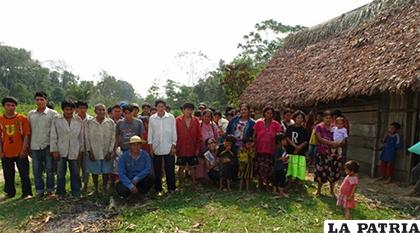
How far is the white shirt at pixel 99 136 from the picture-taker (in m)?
6.33

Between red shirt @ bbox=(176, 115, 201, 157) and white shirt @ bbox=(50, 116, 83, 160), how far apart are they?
1.60 meters

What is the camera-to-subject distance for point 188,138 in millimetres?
6539

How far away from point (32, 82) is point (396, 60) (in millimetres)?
65589

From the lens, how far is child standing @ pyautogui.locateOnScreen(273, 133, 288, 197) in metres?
6.15

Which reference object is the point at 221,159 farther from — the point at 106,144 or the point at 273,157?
the point at 106,144

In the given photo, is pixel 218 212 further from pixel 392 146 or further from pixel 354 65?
pixel 354 65

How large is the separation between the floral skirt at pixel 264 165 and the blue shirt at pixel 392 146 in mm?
3037

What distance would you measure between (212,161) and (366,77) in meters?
3.62

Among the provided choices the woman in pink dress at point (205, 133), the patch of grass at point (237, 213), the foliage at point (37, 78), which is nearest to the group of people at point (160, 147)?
the woman in pink dress at point (205, 133)

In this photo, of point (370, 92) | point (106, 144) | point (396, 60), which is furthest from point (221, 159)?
point (396, 60)

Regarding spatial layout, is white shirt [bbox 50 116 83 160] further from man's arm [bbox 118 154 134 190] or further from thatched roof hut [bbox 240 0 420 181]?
thatched roof hut [bbox 240 0 420 181]

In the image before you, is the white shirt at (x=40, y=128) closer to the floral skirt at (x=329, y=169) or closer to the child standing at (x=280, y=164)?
the child standing at (x=280, y=164)

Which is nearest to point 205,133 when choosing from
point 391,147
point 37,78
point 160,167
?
point 160,167

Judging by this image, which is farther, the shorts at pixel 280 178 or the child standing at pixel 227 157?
the child standing at pixel 227 157
